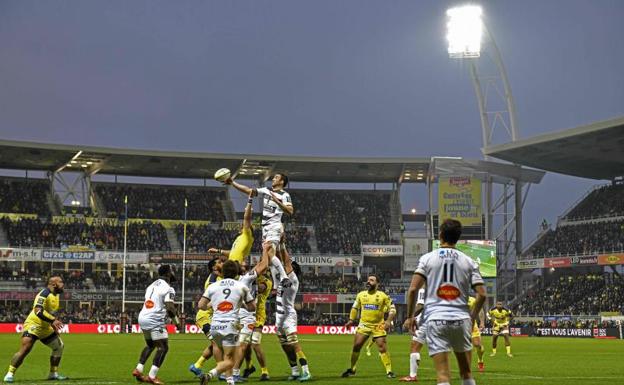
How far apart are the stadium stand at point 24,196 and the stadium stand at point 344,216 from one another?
2392 centimetres

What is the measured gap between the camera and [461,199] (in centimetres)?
7794

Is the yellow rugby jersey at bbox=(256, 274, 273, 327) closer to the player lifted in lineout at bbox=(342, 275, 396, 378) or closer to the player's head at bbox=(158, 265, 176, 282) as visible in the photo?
the player's head at bbox=(158, 265, 176, 282)

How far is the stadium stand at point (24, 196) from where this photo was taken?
8288 cm

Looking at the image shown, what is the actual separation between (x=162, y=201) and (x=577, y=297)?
41.5 m

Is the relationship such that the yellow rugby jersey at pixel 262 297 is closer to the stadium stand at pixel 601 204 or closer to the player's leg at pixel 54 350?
the player's leg at pixel 54 350

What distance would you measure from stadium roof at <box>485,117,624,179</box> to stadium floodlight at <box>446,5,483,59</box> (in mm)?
9154

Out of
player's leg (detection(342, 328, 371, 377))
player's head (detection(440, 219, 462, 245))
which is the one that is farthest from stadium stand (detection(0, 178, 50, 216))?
player's head (detection(440, 219, 462, 245))

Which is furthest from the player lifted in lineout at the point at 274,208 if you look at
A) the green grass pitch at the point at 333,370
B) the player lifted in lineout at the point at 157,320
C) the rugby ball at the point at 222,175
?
the green grass pitch at the point at 333,370

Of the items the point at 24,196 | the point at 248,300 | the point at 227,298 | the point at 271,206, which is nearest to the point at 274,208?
the point at 271,206

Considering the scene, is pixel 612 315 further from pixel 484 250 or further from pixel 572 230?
pixel 572 230

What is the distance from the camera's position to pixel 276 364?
26.0 metres

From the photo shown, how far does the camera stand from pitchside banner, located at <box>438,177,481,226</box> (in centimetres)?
7725

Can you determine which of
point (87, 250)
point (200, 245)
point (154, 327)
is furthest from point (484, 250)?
point (154, 327)

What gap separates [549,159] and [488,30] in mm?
13948
